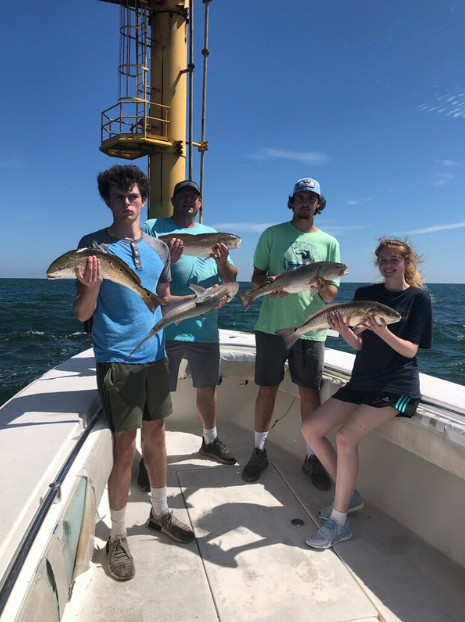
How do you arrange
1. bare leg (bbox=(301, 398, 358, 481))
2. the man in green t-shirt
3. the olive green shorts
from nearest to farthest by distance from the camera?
the olive green shorts → bare leg (bbox=(301, 398, 358, 481)) → the man in green t-shirt

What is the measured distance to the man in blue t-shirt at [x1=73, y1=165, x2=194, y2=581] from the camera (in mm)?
2506

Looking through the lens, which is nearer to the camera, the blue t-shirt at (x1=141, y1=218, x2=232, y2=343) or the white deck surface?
the white deck surface

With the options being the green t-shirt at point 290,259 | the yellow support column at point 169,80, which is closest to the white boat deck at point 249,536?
the green t-shirt at point 290,259

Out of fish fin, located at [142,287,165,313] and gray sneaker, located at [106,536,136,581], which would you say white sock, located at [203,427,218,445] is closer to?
gray sneaker, located at [106,536,136,581]

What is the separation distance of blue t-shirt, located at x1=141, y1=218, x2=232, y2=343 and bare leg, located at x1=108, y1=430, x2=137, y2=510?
1169 millimetres

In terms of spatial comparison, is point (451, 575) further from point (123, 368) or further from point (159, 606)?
point (123, 368)

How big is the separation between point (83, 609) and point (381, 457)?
8.00ft

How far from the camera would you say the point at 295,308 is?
359 centimetres

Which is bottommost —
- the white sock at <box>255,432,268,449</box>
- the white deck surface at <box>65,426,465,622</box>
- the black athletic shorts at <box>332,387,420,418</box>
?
the white deck surface at <box>65,426,465,622</box>

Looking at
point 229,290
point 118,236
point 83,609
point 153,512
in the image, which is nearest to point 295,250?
point 229,290

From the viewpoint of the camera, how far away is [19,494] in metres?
1.73

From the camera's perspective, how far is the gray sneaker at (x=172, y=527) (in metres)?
2.87

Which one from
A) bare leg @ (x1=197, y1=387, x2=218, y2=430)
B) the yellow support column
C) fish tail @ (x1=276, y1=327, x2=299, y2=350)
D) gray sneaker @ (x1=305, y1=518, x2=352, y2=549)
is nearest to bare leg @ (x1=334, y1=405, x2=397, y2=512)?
gray sneaker @ (x1=305, y1=518, x2=352, y2=549)

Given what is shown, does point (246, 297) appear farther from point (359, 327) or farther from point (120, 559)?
point (120, 559)
